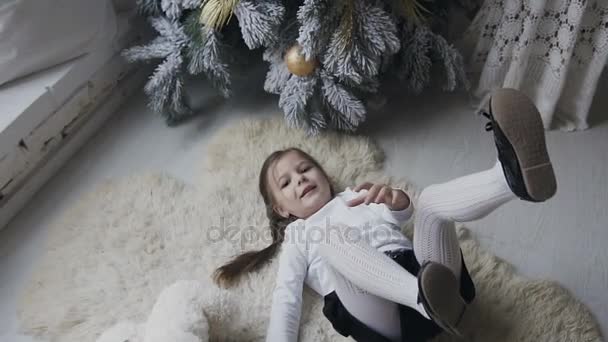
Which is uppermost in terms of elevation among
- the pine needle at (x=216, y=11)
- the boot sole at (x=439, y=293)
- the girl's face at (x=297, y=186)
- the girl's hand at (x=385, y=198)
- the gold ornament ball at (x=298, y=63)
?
the pine needle at (x=216, y=11)

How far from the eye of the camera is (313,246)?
1.11 meters

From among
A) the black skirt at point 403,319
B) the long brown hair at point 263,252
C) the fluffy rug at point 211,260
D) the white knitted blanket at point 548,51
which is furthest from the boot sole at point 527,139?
the white knitted blanket at point 548,51

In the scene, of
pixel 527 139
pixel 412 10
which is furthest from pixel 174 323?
pixel 412 10

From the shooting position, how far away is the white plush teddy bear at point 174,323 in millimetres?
931

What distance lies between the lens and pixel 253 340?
108 cm

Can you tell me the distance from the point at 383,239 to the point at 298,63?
502 mm

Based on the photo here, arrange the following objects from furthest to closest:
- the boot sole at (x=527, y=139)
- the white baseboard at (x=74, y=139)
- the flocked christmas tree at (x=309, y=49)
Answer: the white baseboard at (x=74, y=139)
the flocked christmas tree at (x=309, y=49)
the boot sole at (x=527, y=139)

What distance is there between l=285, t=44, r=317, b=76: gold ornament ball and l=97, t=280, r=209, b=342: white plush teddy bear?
0.59 m

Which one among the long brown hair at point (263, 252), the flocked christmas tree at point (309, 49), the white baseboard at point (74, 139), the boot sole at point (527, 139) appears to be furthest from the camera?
the white baseboard at point (74, 139)

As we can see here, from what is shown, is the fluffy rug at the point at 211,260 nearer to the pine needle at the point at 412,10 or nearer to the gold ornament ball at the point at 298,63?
the gold ornament ball at the point at 298,63

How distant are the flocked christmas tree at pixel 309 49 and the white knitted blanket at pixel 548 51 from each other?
0.12 metres

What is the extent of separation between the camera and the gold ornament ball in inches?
52.3

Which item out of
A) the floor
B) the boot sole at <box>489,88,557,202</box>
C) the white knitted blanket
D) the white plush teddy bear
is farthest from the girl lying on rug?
the white knitted blanket

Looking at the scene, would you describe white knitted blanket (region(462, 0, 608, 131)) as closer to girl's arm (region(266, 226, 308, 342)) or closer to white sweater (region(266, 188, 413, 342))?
white sweater (region(266, 188, 413, 342))
